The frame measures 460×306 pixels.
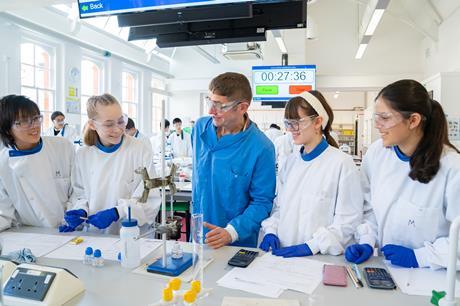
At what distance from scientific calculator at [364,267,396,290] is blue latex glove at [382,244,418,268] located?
0.09 metres

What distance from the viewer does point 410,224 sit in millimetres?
1443

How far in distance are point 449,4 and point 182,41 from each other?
696 cm

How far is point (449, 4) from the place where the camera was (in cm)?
678

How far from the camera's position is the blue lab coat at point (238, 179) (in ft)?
5.65

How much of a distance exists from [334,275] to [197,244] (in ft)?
1.65

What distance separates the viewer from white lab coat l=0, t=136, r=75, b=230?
1.87 meters

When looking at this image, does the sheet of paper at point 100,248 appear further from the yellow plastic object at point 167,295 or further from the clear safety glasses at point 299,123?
the clear safety glasses at point 299,123

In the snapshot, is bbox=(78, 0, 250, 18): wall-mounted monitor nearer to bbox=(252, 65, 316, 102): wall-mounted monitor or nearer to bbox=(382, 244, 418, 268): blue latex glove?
bbox=(382, 244, 418, 268): blue latex glove

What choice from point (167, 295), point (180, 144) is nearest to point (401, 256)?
point (167, 295)

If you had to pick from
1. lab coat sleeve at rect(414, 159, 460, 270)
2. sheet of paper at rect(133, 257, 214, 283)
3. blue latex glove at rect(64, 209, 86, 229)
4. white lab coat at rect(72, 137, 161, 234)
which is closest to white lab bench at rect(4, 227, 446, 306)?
sheet of paper at rect(133, 257, 214, 283)

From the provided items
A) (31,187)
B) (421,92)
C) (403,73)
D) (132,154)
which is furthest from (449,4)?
(31,187)

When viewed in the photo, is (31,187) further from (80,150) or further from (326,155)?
(326,155)

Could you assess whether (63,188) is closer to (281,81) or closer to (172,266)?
(172,266)

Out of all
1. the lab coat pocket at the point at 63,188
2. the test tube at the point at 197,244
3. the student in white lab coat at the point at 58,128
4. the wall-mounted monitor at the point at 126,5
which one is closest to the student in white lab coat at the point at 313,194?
the test tube at the point at 197,244
